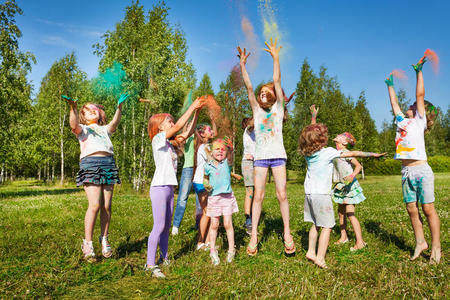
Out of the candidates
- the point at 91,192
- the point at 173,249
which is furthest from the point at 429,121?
the point at 91,192

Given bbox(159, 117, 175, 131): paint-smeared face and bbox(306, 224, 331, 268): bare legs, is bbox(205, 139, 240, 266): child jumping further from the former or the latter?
bbox(306, 224, 331, 268): bare legs

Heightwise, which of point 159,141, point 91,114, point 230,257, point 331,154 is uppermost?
point 91,114

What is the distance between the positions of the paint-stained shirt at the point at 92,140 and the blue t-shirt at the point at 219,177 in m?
1.79

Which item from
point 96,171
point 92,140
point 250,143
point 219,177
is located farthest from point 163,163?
point 250,143

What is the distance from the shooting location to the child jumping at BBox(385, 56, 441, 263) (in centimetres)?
493

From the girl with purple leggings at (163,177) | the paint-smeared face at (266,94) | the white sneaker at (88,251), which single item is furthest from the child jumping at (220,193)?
the white sneaker at (88,251)

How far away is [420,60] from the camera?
511 centimetres

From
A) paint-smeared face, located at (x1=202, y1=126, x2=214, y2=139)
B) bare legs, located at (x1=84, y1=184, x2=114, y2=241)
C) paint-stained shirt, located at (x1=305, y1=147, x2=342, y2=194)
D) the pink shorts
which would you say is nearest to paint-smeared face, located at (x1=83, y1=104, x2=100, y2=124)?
bare legs, located at (x1=84, y1=184, x2=114, y2=241)

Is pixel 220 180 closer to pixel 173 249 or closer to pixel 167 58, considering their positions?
pixel 173 249

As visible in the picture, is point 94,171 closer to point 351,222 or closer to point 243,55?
point 243,55

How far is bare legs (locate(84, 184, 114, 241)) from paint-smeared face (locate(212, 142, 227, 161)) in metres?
1.91

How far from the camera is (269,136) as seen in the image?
5.37m

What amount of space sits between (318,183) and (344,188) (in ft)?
4.37

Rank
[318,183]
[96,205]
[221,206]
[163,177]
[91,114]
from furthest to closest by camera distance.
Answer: [91,114]
[221,206]
[96,205]
[318,183]
[163,177]
